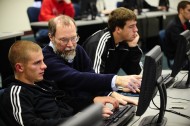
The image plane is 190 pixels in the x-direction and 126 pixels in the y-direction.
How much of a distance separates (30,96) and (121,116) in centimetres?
45

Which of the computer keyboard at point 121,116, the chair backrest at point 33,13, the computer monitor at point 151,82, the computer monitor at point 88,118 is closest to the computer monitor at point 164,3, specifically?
the chair backrest at point 33,13

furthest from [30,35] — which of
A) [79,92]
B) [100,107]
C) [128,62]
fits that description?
[100,107]

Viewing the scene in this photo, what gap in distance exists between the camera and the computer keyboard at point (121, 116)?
1570 mm

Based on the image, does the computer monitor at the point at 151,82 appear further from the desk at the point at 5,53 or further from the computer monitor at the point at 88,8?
the computer monitor at the point at 88,8

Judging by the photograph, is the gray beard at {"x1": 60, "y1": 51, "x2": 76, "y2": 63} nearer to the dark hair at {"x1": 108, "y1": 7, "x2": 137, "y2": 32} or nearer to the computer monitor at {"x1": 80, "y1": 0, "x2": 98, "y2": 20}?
the dark hair at {"x1": 108, "y1": 7, "x2": 137, "y2": 32}

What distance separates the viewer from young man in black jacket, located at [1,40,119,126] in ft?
4.90

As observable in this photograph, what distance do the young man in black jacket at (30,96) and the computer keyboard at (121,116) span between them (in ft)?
0.12

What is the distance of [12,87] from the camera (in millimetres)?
1554

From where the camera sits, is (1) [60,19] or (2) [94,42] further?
(2) [94,42]

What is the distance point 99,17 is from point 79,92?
3.87 metres

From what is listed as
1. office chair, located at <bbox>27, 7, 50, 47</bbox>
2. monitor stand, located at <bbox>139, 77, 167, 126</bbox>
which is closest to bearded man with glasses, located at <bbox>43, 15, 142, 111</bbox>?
monitor stand, located at <bbox>139, 77, 167, 126</bbox>

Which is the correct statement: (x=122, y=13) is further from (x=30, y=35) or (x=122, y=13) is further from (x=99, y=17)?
(x=30, y=35)

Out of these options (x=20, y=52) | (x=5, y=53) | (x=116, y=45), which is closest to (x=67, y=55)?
(x=20, y=52)

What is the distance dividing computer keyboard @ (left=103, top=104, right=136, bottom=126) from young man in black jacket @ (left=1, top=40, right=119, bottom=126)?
0.04 m
